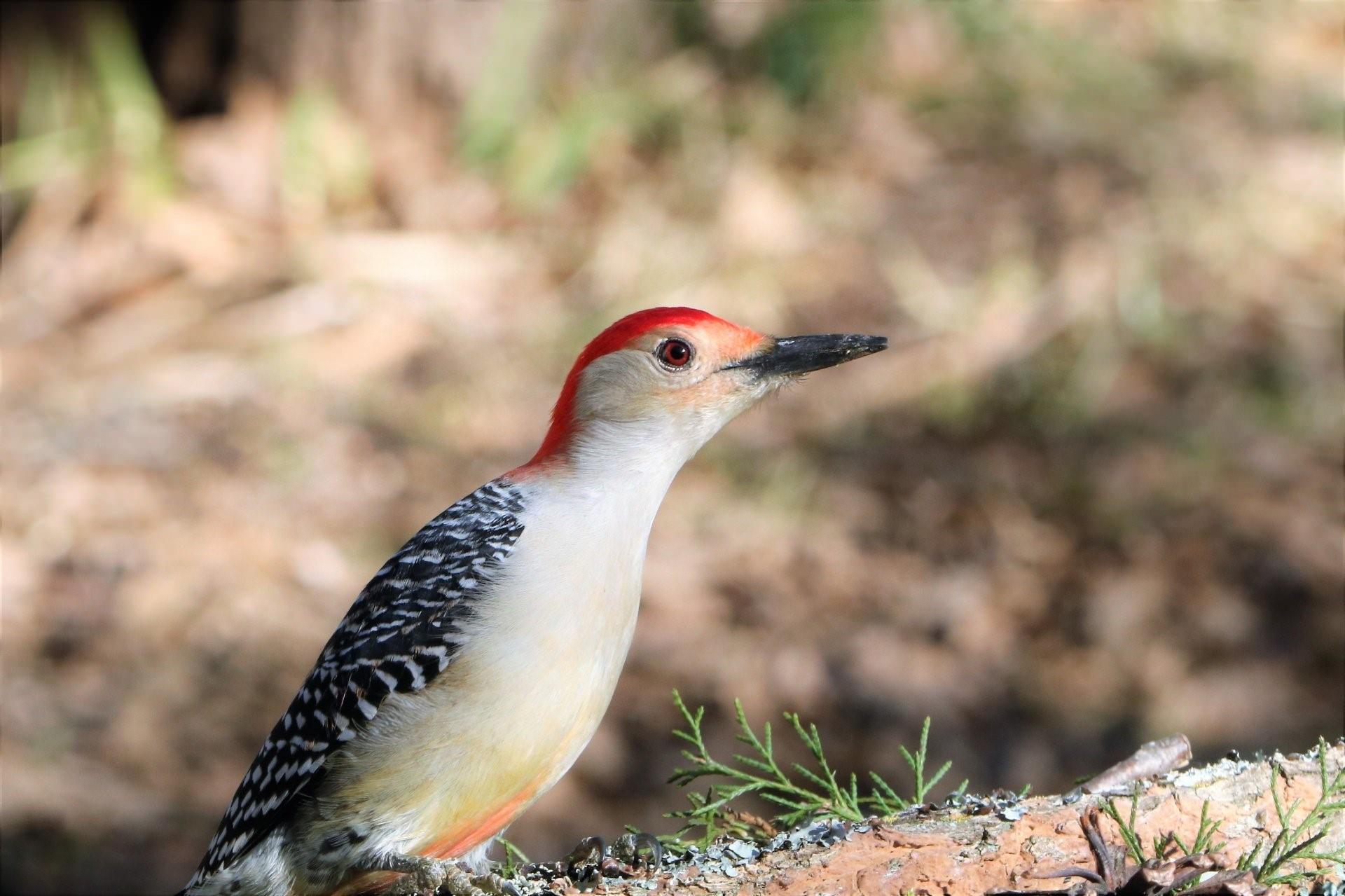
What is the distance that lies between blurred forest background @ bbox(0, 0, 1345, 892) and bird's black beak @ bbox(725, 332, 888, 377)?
2948 millimetres

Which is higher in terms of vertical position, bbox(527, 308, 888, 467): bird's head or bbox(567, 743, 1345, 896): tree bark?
bbox(527, 308, 888, 467): bird's head

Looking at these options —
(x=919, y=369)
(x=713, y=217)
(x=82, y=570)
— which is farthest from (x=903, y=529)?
(x=82, y=570)

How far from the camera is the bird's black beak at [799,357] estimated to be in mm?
4188

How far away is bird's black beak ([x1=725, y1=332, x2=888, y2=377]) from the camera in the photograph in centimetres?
419

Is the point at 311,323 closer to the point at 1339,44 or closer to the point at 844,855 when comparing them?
the point at 844,855

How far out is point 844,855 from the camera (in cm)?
316

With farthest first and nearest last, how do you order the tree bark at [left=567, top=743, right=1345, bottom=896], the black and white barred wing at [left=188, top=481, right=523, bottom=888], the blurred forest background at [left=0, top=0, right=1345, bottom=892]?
the blurred forest background at [left=0, top=0, right=1345, bottom=892], the black and white barred wing at [left=188, top=481, right=523, bottom=888], the tree bark at [left=567, top=743, right=1345, bottom=896]

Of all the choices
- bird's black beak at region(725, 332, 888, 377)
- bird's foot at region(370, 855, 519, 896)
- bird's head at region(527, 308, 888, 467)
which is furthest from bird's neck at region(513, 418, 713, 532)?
bird's foot at region(370, 855, 519, 896)

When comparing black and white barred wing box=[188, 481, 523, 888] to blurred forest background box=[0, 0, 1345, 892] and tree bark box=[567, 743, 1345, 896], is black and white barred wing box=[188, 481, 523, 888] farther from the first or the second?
blurred forest background box=[0, 0, 1345, 892]

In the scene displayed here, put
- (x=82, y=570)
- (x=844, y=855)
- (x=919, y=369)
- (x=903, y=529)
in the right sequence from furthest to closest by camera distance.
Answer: (x=919, y=369) → (x=903, y=529) → (x=82, y=570) → (x=844, y=855)

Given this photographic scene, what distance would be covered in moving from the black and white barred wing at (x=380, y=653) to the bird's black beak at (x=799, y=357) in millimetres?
817

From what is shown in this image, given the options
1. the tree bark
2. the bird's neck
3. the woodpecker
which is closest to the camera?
the tree bark

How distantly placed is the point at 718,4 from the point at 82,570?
6189 millimetres

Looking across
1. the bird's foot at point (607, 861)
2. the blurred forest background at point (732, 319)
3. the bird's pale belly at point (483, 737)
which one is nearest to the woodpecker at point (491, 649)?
the bird's pale belly at point (483, 737)
